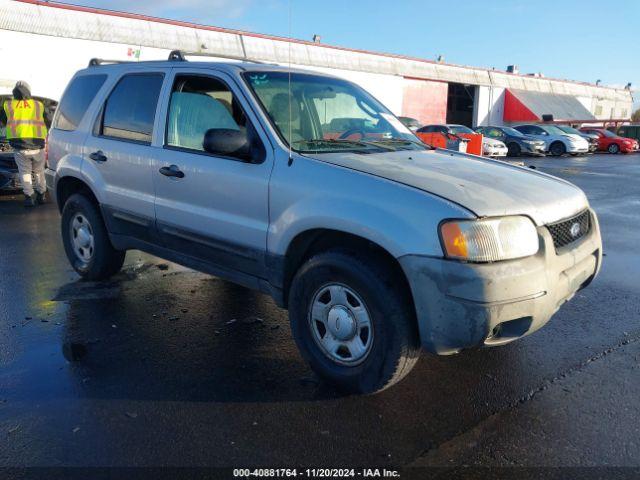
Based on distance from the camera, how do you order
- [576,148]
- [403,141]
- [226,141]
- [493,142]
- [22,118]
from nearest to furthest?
[226,141] → [403,141] → [22,118] → [493,142] → [576,148]

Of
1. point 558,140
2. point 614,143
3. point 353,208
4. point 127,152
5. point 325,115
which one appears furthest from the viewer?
point 614,143

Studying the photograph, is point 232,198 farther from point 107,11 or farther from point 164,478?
point 107,11

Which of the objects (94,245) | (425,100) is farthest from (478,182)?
(425,100)

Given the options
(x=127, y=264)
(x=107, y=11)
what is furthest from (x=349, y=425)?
(x=107, y=11)

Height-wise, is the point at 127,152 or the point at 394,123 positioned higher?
the point at 394,123

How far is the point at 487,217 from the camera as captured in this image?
295 centimetres

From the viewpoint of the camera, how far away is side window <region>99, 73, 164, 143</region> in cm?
453

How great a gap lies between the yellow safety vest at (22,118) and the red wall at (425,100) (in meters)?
30.3

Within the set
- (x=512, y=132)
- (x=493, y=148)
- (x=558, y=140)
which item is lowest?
(x=493, y=148)

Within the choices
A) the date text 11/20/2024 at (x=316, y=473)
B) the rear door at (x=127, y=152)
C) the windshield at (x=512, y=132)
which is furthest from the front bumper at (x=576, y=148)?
the date text 11/20/2024 at (x=316, y=473)

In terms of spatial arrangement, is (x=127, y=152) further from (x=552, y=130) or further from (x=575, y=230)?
(x=552, y=130)

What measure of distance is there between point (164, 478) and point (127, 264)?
4.00 meters

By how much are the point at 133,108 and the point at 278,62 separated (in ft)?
80.8

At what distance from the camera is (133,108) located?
473 centimetres
